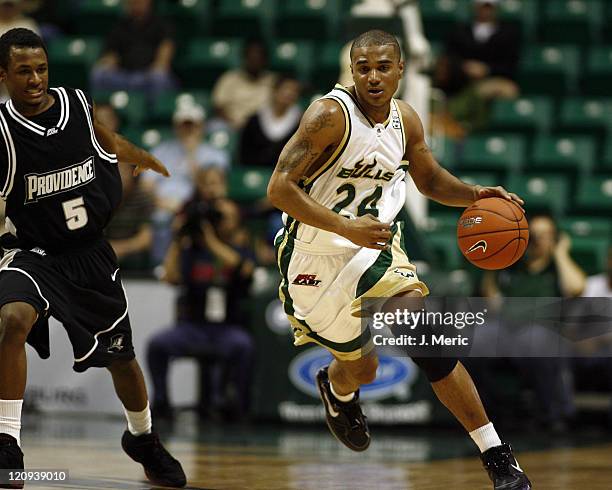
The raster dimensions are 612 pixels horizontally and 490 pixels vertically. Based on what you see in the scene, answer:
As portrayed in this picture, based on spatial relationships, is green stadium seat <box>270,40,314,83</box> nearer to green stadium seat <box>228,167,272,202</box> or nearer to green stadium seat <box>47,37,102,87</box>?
green stadium seat <box>228,167,272,202</box>

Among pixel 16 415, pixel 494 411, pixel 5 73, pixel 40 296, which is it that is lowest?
pixel 494 411

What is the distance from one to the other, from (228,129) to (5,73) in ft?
22.8

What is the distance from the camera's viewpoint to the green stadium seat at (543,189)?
11445mm

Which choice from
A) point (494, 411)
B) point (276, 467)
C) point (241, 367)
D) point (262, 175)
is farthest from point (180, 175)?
point (276, 467)

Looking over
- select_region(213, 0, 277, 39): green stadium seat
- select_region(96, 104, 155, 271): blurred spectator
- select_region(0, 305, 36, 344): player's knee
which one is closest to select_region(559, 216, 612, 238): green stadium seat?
select_region(96, 104, 155, 271): blurred spectator

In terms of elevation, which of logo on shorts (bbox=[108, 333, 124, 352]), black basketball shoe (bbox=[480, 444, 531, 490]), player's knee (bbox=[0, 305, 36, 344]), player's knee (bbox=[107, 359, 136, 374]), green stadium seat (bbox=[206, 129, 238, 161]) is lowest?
black basketball shoe (bbox=[480, 444, 531, 490])

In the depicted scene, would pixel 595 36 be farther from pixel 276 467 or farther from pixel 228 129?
pixel 276 467

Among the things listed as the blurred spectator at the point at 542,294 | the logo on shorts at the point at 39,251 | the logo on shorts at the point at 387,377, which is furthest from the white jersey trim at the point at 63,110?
the blurred spectator at the point at 542,294

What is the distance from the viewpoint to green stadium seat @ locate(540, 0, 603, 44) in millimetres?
13617

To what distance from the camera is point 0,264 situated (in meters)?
5.78

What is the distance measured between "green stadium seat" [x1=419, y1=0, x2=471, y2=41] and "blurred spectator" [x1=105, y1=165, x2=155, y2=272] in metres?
4.55

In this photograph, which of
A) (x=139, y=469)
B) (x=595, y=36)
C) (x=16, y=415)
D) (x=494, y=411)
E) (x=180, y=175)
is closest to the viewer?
(x=16, y=415)

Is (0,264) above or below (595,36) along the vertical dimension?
below

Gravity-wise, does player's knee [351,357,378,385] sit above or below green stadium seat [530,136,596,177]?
Answer: below
